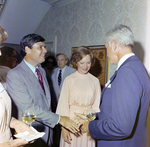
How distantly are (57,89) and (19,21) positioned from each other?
2.10m

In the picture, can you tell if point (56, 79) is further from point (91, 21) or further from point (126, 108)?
point (126, 108)

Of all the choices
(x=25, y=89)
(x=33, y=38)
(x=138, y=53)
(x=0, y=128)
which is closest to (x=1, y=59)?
(x=33, y=38)

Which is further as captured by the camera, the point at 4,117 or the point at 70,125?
the point at 70,125

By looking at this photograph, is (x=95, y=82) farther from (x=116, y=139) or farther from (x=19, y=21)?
(x=19, y=21)

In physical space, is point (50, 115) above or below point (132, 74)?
below

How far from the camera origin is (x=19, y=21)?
4078 millimetres

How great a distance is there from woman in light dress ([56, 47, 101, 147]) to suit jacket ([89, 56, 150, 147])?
67cm

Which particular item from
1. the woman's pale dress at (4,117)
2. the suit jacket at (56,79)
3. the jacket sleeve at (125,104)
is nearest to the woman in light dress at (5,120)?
the woman's pale dress at (4,117)

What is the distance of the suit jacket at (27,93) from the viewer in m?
1.68

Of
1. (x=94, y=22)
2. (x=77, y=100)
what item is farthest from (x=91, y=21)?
(x=77, y=100)

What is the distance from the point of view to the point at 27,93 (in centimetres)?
171

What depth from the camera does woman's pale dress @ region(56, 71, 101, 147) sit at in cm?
195

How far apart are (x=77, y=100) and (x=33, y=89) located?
0.59 m

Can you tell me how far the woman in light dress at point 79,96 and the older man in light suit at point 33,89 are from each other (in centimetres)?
20
